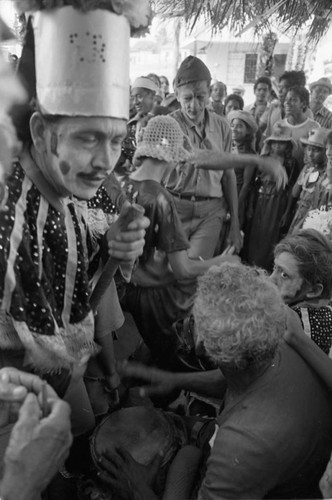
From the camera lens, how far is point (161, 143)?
2436 mm

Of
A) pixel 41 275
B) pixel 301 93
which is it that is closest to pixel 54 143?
pixel 41 275

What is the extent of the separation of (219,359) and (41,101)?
86 centimetres

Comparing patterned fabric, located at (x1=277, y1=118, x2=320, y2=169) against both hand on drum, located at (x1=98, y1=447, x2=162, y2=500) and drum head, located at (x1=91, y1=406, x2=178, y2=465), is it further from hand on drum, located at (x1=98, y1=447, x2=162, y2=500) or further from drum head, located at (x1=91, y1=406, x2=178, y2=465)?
hand on drum, located at (x1=98, y1=447, x2=162, y2=500)

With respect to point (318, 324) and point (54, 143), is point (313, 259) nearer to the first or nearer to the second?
point (318, 324)

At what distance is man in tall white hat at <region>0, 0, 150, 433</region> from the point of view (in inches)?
45.1

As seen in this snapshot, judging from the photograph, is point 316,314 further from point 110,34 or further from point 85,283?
point 110,34

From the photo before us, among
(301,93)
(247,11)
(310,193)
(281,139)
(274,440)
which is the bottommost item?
(274,440)

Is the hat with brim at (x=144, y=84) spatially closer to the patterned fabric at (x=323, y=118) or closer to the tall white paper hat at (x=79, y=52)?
the patterned fabric at (x=323, y=118)

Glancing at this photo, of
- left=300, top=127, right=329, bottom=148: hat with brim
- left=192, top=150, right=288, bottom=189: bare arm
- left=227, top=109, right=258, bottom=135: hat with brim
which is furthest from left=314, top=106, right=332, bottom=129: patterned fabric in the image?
left=192, top=150, right=288, bottom=189: bare arm

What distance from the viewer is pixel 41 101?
1.20 meters

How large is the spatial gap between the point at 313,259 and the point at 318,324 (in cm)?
→ 27

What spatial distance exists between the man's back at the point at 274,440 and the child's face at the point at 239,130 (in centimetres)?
345

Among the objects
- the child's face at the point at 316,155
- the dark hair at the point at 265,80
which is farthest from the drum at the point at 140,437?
the dark hair at the point at 265,80

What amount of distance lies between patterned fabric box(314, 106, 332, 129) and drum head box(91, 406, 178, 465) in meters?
4.78
